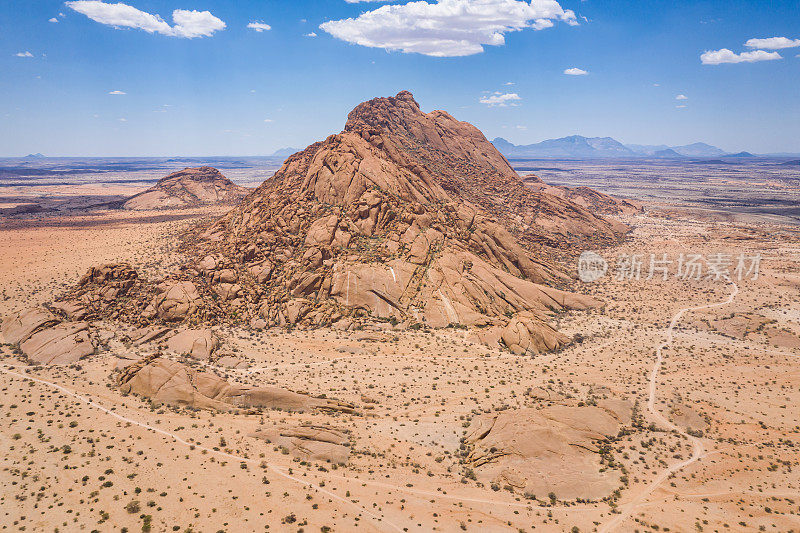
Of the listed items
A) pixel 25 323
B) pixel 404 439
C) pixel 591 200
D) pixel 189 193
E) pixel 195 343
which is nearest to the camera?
pixel 404 439

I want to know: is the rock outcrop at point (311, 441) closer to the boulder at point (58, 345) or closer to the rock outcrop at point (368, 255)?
the rock outcrop at point (368, 255)

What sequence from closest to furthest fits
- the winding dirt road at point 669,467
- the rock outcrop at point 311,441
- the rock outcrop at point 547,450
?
the winding dirt road at point 669,467 → the rock outcrop at point 547,450 → the rock outcrop at point 311,441

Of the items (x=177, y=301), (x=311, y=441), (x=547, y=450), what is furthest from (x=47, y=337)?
(x=547, y=450)

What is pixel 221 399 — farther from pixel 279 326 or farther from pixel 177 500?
pixel 279 326

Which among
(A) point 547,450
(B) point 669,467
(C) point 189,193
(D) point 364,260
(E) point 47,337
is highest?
(C) point 189,193

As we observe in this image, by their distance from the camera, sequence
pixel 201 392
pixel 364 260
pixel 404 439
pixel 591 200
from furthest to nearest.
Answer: pixel 591 200 < pixel 364 260 < pixel 201 392 < pixel 404 439

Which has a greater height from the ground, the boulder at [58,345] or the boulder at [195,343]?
the boulder at [58,345]

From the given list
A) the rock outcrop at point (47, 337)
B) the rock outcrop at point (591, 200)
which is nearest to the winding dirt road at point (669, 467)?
the rock outcrop at point (47, 337)

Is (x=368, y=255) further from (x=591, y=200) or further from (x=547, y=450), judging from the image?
(x=591, y=200)

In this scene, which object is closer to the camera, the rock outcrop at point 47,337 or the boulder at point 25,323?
the rock outcrop at point 47,337
